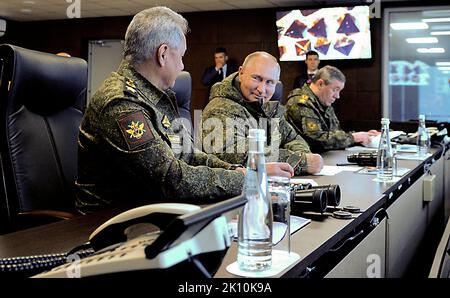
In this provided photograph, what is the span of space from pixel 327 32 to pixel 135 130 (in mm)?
5799

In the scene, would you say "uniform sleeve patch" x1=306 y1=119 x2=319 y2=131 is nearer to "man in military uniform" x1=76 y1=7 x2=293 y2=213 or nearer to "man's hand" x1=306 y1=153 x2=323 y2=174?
"man's hand" x1=306 y1=153 x2=323 y2=174

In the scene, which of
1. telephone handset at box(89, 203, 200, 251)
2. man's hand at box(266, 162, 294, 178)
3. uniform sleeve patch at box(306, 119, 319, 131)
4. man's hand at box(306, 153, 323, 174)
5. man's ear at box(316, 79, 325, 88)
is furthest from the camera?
man's ear at box(316, 79, 325, 88)

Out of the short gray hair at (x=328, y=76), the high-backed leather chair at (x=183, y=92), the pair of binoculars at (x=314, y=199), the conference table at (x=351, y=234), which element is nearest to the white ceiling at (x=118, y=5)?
the short gray hair at (x=328, y=76)

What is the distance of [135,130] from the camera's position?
4.83 feet

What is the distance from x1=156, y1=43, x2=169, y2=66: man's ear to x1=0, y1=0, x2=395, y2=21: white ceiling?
18.0ft

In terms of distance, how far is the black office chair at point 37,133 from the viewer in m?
1.80

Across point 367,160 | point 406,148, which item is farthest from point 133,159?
point 406,148

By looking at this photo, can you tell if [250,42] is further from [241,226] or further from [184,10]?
[241,226]

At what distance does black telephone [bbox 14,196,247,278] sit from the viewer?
2.09ft

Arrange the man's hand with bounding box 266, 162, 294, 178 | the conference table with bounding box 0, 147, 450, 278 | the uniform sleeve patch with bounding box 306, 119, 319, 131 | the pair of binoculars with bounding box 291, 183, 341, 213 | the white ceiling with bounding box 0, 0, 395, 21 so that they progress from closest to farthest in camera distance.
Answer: the conference table with bounding box 0, 147, 450, 278 → the pair of binoculars with bounding box 291, 183, 341, 213 → the man's hand with bounding box 266, 162, 294, 178 → the uniform sleeve patch with bounding box 306, 119, 319, 131 → the white ceiling with bounding box 0, 0, 395, 21

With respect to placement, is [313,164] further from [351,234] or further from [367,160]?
[351,234]

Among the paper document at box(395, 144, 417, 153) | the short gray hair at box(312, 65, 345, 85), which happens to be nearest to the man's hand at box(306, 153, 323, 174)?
the paper document at box(395, 144, 417, 153)

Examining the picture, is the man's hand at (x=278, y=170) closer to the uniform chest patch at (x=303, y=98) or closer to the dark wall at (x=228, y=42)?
the uniform chest patch at (x=303, y=98)

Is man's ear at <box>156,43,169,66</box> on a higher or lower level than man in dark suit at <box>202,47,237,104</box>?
lower
